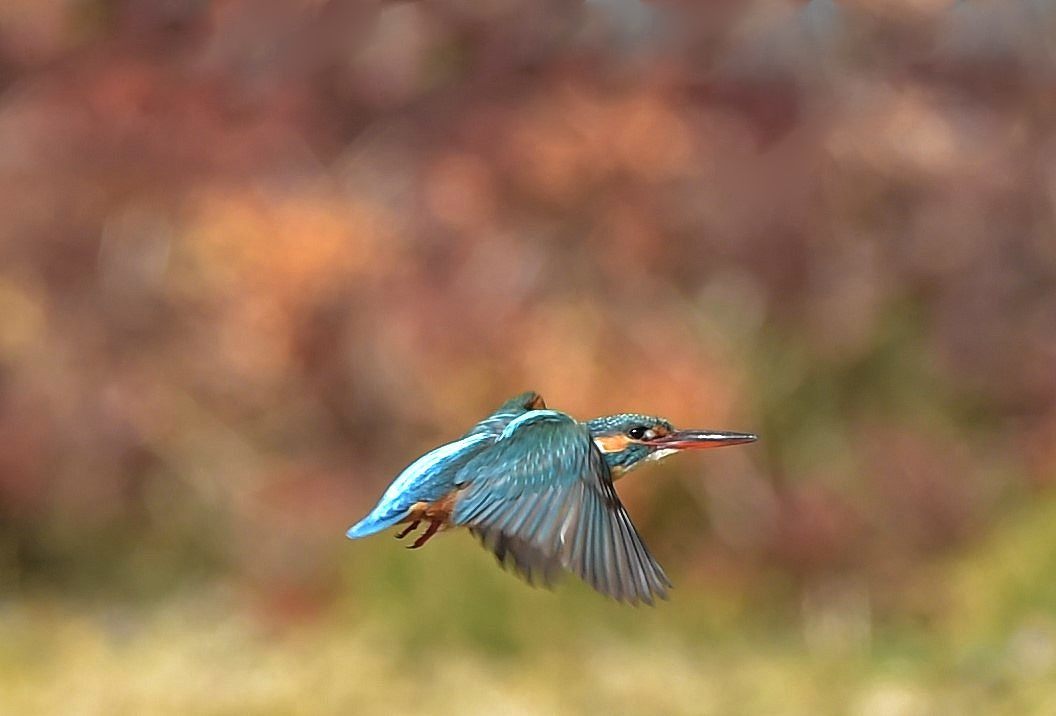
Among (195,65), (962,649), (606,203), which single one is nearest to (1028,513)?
(962,649)

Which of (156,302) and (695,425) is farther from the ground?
(156,302)

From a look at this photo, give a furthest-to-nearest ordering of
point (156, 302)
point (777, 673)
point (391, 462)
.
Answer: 1. point (156, 302)
2. point (391, 462)
3. point (777, 673)

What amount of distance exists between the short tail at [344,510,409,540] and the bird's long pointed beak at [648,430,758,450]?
121 millimetres

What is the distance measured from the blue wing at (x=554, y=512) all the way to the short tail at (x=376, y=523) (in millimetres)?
29

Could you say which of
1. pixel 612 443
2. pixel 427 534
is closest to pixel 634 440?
pixel 612 443

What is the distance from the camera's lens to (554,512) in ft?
2.22

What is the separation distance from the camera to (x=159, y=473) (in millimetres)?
2885

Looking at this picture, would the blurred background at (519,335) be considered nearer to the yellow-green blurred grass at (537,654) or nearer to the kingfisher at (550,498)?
the yellow-green blurred grass at (537,654)

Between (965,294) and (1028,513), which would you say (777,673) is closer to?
(1028,513)

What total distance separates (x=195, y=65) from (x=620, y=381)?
1.26 meters

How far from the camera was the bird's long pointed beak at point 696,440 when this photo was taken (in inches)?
25.5

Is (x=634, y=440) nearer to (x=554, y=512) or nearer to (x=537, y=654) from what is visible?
(x=554, y=512)

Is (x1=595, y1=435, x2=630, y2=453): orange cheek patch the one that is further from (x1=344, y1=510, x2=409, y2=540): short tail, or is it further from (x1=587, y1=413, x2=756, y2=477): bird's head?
(x1=344, y1=510, x2=409, y2=540): short tail

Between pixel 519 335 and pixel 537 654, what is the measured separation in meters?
0.66
